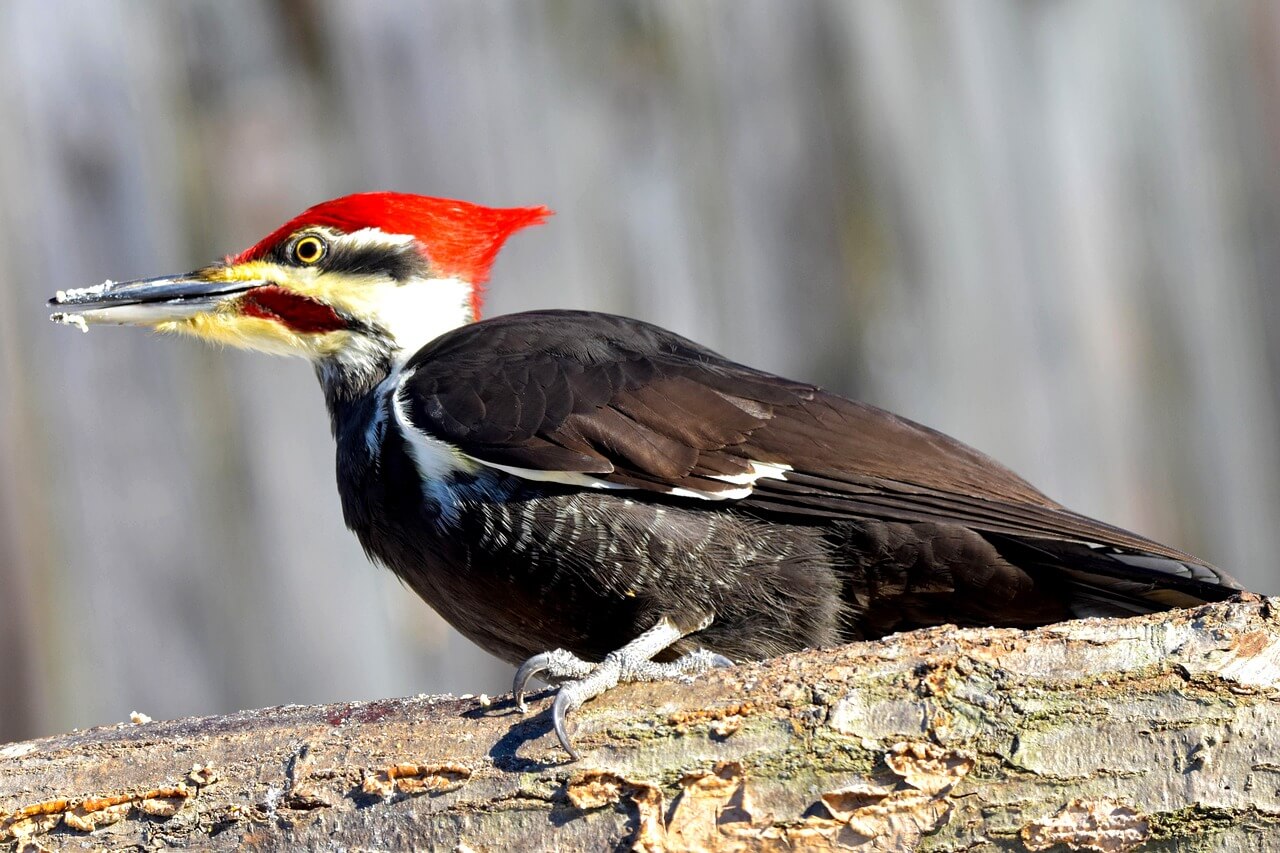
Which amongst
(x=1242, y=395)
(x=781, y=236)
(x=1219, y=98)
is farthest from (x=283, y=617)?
(x=1219, y=98)

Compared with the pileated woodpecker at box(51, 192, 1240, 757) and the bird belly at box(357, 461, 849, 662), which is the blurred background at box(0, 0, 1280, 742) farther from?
the bird belly at box(357, 461, 849, 662)

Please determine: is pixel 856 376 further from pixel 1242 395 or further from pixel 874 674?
pixel 874 674

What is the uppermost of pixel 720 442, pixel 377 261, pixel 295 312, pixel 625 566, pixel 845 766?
pixel 377 261

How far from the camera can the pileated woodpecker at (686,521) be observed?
8.98 feet

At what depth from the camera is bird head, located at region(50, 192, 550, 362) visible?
10.8 feet

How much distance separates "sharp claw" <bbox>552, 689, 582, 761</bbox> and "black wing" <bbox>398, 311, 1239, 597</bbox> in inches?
25.4

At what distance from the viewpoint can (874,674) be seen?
2.08m

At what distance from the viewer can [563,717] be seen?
84.5 inches

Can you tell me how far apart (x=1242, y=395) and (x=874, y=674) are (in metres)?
2.05

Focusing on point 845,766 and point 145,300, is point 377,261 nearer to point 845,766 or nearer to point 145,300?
point 145,300

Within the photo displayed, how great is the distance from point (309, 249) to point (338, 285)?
5.3 inches

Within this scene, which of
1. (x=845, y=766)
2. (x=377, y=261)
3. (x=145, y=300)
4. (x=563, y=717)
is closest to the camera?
(x=845, y=766)

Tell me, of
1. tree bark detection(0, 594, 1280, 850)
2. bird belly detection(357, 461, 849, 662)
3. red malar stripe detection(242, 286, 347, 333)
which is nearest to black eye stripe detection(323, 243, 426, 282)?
red malar stripe detection(242, 286, 347, 333)

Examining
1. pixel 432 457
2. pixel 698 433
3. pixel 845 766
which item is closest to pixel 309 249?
pixel 432 457
